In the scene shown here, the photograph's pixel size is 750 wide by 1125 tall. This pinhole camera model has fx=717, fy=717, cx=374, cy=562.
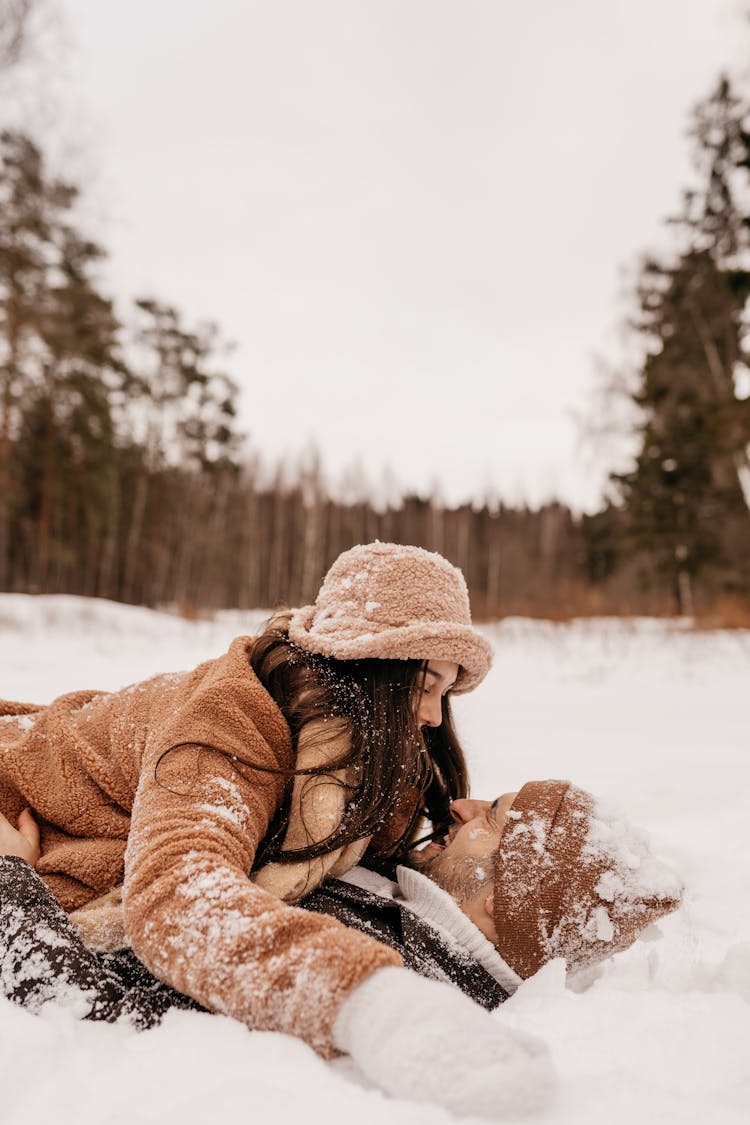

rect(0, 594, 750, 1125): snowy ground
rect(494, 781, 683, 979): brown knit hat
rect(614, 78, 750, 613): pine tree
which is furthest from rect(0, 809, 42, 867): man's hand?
rect(614, 78, 750, 613): pine tree

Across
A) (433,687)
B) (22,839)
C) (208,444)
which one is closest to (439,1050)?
(433,687)

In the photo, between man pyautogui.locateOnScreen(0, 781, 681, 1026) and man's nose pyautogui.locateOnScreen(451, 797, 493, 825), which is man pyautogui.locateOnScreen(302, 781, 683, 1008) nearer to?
man pyautogui.locateOnScreen(0, 781, 681, 1026)

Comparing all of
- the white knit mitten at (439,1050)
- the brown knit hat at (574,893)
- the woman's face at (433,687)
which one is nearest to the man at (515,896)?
the brown knit hat at (574,893)

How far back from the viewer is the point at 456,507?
121ft

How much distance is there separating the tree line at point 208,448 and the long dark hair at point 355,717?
0.39 m

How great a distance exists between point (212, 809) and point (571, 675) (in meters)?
5.02

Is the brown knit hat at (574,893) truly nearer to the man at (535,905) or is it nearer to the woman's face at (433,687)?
the man at (535,905)

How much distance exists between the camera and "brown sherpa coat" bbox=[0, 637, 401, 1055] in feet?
3.01

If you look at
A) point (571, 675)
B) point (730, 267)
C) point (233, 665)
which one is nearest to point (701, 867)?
point (233, 665)

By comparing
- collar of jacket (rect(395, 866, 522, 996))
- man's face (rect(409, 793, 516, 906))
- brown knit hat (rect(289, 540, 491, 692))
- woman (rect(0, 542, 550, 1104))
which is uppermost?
brown knit hat (rect(289, 540, 491, 692))

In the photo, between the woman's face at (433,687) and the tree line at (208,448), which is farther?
the tree line at (208,448)

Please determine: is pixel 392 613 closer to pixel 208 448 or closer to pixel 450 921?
pixel 450 921

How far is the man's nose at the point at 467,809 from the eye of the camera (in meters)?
1.66

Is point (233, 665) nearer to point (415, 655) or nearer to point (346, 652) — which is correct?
point (346, 652)
